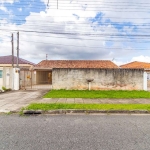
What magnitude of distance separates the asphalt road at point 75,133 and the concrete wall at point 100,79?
961cm

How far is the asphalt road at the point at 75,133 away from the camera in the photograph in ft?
12.3

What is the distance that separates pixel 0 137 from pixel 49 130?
1.30 meters

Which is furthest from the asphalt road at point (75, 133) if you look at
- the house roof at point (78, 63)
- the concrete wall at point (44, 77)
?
the house roof at point (78, 63)

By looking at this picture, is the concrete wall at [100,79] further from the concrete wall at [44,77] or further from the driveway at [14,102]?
the concrete wall at [44,77]

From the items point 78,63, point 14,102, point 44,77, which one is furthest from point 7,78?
point 78,63

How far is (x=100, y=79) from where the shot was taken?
52.0 feet

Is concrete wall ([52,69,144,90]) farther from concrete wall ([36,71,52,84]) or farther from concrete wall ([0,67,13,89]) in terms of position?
concrete wall ([36,71,52,84])

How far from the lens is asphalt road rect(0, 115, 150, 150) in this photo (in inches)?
148

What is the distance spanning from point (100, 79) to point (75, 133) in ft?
37.9

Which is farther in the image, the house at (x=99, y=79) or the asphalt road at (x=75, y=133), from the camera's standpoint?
the house at (x=99, y=79)

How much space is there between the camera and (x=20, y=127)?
5.15 meters

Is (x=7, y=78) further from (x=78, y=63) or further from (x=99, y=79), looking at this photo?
(x=78, y=63)

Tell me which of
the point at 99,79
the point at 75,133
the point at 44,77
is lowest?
the point at 75,133

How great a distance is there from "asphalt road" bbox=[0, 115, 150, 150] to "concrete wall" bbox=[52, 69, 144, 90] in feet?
31.5
